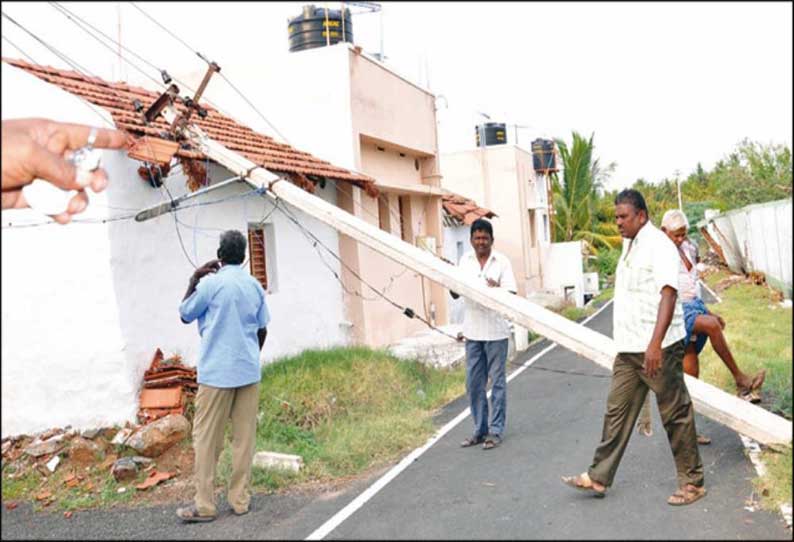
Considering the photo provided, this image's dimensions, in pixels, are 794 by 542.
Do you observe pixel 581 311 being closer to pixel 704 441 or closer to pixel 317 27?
pixel 317 27

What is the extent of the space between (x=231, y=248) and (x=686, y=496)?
3487 millimetres

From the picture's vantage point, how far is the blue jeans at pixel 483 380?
707 cm

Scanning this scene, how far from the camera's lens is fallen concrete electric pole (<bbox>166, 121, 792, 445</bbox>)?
510 centimetres

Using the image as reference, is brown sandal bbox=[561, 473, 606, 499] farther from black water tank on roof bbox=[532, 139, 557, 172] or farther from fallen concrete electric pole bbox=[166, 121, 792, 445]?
black water tank on roof bbox=[532, 139, 557, 172]

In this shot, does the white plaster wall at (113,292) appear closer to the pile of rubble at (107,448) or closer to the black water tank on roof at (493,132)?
the pile of rubble at (107,448)

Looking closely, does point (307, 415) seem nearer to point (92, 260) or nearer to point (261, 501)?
point (261, 501)

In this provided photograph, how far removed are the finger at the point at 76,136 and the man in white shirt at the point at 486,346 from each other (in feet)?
14.6

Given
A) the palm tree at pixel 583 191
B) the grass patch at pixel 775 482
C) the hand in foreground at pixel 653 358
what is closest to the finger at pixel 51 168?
the hand in foreground at pixel 653 358

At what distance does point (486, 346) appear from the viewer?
23.3ft

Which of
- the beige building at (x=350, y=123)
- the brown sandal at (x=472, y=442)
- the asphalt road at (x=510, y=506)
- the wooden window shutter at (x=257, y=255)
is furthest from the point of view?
the beige building at (x=350, y=123)

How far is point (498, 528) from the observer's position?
380 centimetres

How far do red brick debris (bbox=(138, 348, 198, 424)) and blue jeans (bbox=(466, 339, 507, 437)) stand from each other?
277 centimetres

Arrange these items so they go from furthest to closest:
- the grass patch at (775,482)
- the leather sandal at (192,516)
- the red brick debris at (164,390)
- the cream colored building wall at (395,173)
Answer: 1. the cream colored building wall at (395,173)
2. the red brick debris at (164,390)
3. the leather sandal at (192,516)
4. the grass patch at (775,482)

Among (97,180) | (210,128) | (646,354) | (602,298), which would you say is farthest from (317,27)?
(97,180)
